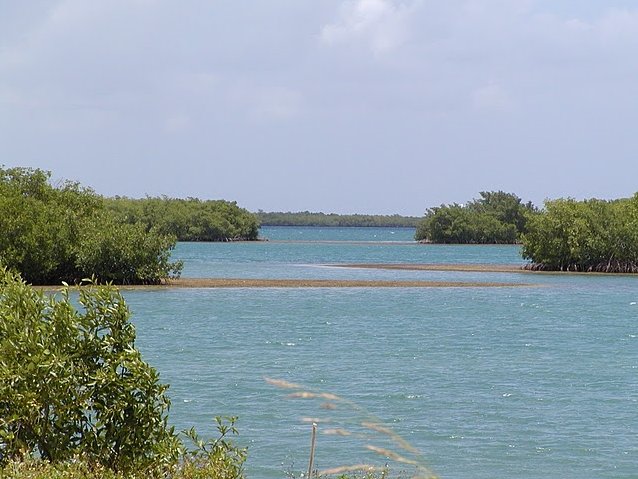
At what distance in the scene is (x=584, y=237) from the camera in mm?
77375

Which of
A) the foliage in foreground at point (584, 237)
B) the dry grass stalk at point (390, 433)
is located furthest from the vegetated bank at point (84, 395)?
the foliage in foreground at point (584, 237)

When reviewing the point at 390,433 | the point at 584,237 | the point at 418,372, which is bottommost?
the point at 418,372

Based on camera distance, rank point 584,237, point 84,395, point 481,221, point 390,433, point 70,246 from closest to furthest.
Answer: point 390,433
point 84,395
point 70,246
point 584,237
point 481,221

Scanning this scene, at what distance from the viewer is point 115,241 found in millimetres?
56500

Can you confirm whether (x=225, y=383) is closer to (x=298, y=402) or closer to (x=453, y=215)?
(x=298, y=402)

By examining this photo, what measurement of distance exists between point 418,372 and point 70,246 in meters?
33.3

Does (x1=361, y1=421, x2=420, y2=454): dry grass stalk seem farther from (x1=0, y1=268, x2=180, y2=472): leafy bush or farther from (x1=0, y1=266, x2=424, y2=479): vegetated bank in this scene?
(x1=0, y1=268, x2=180, y2=472): leafy bush

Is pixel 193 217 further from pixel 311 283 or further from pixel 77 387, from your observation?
pixel 77 387

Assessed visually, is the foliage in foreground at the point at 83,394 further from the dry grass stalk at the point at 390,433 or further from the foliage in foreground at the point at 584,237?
the foliage in foreground at the point at 584,237

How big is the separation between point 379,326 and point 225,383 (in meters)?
16.1

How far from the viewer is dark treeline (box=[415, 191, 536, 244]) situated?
162 m

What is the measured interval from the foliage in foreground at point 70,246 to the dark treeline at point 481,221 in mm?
105142

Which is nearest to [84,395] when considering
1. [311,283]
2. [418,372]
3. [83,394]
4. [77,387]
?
[83,394]

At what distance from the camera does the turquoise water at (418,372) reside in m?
18.4
